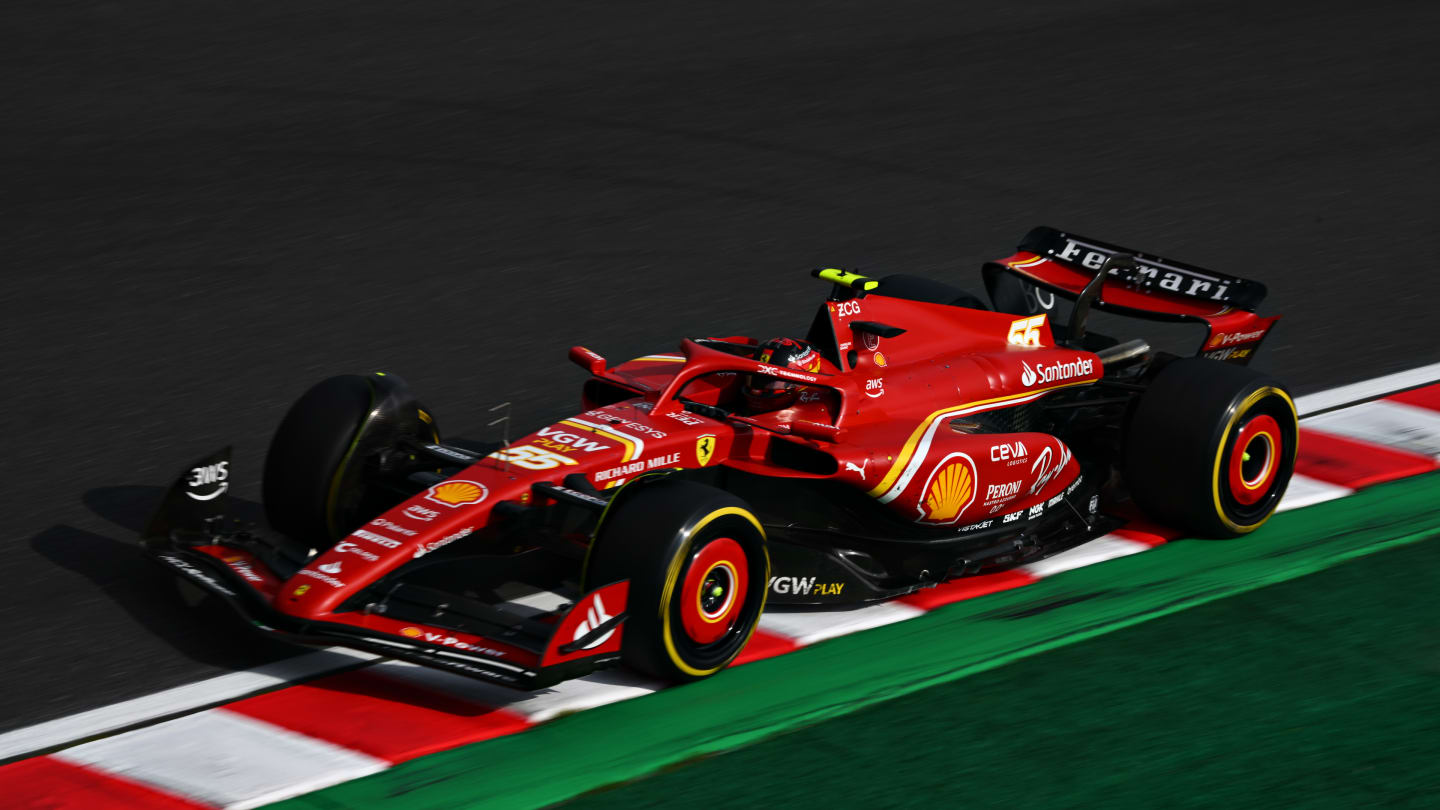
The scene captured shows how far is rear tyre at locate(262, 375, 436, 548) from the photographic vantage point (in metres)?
6.15

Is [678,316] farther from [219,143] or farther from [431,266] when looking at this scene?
[219,143]

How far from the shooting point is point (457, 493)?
5652 millimetres

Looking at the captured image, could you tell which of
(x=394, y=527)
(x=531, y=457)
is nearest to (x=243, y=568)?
(x=394, y=527)

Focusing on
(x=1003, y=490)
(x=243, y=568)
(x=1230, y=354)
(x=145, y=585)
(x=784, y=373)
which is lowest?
(x=145, y=585)

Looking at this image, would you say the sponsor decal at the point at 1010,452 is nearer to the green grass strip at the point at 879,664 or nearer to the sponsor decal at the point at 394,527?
the green grass strip at the point at 879,664

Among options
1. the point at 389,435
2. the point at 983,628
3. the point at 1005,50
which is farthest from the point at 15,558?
the point at 1005,50

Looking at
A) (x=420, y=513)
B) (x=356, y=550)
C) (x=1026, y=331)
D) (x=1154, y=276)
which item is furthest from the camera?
(x=1154, y=276)

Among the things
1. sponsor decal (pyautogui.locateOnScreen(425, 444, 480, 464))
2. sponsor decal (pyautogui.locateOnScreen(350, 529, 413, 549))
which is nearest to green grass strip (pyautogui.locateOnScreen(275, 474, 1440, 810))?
sponsor decal (pyautogui.locateOnScreen(350, 529, 413, 549))

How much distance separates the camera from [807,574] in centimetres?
601

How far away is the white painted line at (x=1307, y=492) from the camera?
283 inches

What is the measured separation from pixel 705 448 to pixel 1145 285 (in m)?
2.60

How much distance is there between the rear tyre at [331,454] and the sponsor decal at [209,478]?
30 cm

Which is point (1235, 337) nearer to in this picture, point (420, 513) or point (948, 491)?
point (948, 491)

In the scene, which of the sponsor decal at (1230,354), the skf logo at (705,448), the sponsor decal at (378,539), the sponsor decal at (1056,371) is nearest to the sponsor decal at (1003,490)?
the sponsor decal at (1056,371)
